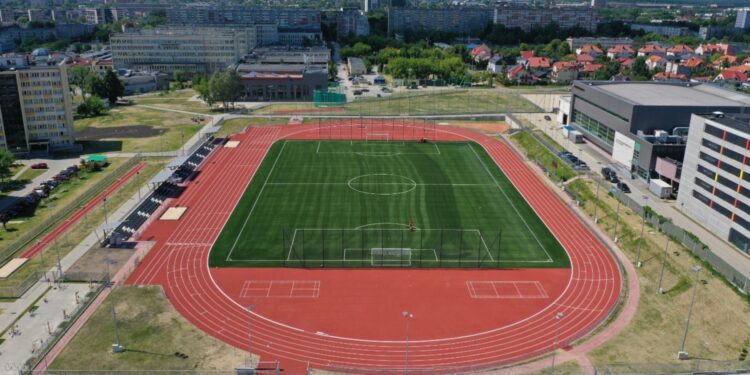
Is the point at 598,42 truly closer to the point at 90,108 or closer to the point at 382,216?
the point at 90,108

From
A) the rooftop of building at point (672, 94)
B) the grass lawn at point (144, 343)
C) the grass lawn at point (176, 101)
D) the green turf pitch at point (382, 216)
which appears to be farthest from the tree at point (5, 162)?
the rooftop of building at point (672, 94)

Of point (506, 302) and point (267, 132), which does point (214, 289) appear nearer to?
point (506, 302)

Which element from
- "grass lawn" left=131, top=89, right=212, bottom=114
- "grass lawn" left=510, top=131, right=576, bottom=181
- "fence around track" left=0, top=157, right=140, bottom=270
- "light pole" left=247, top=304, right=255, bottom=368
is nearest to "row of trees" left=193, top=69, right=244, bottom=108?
"grass lawn" left=131, top=89, right=212, bottom=114

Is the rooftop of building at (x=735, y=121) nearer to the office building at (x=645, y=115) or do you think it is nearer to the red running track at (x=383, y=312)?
the office building at (x=645, y=115)

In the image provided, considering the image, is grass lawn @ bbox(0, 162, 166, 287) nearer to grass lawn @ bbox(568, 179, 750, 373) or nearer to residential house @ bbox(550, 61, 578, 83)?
grass lawn @ bbox(568, 179, 750, 373)

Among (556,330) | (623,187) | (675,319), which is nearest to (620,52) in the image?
(623,187)

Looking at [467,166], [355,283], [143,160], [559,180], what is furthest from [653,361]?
[143,160]
